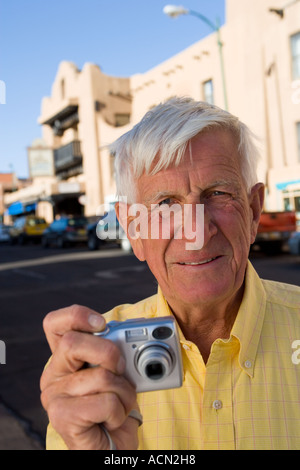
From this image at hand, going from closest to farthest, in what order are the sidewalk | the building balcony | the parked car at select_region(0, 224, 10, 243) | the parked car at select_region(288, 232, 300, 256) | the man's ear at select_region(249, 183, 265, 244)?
the man's ear at select_region(249, 183, 265, 244) → the sidewalk → the parked car at select_region(288, 232, 300, 256) → the parked car at select_region(0, 224, 10, 243) → the building balcony

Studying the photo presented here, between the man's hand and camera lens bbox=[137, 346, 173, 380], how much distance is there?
1.6 inches

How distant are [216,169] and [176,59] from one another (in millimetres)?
25942

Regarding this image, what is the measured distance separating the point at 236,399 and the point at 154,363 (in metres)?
0.39

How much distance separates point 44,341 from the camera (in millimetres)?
5754

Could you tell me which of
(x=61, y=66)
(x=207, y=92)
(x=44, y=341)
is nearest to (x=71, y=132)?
(x=61, y=66)

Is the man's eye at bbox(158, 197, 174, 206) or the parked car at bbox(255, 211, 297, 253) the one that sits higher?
the man's eye at bbox(158, 197, 174, 206)

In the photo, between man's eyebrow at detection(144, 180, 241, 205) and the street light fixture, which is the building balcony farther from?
man's eyebrow at detection(144, 180, 241, 205)

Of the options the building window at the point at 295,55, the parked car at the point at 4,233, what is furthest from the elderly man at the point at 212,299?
the parked car at the point at 4,233

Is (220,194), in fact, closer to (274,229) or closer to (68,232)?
(274,229)

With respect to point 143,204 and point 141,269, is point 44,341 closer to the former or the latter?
point 143,204

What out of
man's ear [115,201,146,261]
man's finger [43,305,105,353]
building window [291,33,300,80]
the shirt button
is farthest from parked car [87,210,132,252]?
man's finger [43,305,105,353]

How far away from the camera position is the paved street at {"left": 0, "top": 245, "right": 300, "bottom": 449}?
153 inches

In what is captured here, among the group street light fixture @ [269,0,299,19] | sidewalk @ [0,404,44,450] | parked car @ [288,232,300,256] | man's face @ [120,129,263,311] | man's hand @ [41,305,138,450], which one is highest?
street light fixture @ [269,0,299,19]
